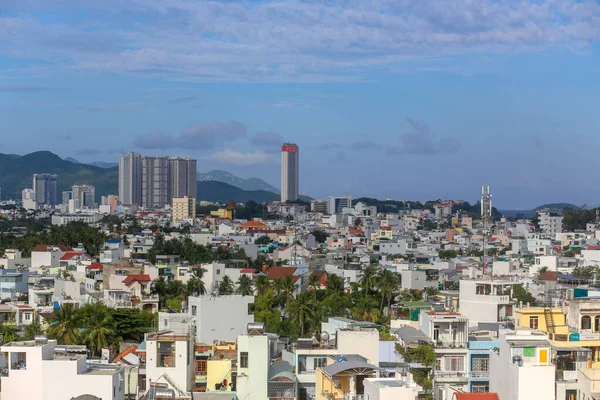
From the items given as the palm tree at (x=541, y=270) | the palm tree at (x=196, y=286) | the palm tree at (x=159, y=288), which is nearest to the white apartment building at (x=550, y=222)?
the palm tree at (x=541, y=270)

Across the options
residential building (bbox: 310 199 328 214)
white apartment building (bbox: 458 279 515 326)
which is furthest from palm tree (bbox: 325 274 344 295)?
residential building (bbox: 310 199 328 214)

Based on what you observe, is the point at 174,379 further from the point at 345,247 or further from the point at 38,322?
the point at 345,247

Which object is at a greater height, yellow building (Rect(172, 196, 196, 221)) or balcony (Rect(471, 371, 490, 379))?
yellow building (Rect(172, 196, 196, 221))

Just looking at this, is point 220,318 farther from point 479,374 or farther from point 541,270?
point 541,270

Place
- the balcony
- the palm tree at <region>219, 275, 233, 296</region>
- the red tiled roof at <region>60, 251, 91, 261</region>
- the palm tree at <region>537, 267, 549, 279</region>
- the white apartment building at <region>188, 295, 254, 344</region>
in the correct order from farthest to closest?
1. the red tiled roof at <region>60, 251, 91, 261</region>
2. the palm tree at <region>537, 267, 549, 279</region>
3. the palm tree at <region>219, 275, 233, 296</region>
4. the white apartment building at <region>188, 295, 254, 344</region>
5. the balcony

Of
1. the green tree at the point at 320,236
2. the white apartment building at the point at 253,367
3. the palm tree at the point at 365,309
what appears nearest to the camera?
the white apartment building at the point at 253,367

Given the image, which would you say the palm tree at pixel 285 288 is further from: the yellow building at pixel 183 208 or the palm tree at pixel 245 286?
the yellow building at pixel 183 208

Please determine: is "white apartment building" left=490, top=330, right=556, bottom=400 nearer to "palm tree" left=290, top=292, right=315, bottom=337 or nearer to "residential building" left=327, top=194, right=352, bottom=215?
"palm tree" left=290, top=292, right=315, bottom=337
